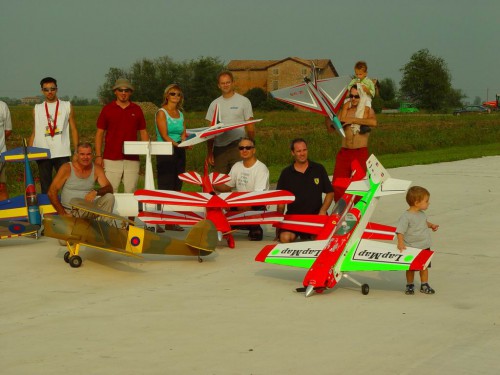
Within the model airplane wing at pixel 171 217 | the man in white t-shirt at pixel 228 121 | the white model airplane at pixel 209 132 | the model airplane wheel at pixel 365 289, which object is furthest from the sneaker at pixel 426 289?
the man in white t-shirt at pixel 228 121

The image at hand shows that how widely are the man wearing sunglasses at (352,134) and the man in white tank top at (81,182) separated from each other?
2.90 metres

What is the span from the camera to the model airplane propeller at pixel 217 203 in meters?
8.98

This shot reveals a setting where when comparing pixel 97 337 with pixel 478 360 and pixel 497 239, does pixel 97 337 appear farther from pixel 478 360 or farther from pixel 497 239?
pixel 497 239

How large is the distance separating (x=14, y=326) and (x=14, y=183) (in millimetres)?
10751

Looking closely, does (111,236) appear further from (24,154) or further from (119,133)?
(119,133)

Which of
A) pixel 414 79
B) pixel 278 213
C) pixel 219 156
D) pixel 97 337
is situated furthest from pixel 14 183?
pixel 414 79

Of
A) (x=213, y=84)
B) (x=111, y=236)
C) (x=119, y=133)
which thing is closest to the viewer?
(x=111, y=236)

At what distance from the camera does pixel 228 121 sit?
10.5 metres

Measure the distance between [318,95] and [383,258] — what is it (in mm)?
4104

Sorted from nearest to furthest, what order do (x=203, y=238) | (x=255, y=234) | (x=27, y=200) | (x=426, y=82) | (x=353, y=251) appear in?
(x=353, y=251)
(x=203, y=238)
(x=27, y=200)
(x=255, y=234)
(x=426, y=82)

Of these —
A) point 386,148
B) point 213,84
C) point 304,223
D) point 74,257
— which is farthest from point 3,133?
point 213,84

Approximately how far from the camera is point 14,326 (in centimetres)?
612

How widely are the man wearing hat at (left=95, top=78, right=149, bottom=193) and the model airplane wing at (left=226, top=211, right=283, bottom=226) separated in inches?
60.4

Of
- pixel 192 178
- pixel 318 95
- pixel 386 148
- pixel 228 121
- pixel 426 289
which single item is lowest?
pixel 386 148
